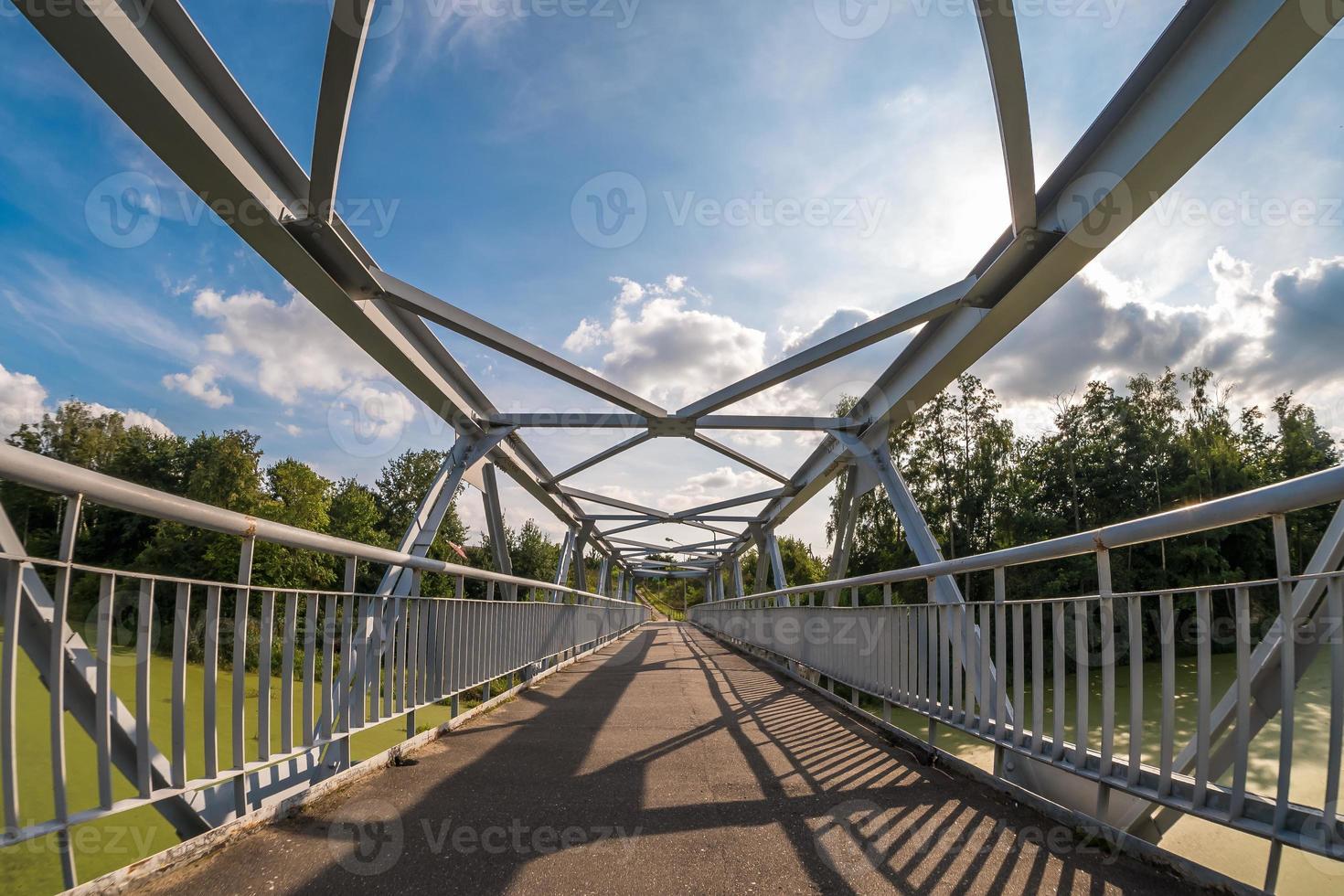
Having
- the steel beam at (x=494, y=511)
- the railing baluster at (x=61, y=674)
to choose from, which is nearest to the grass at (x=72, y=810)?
the railing baluster at (x=61, y=674)

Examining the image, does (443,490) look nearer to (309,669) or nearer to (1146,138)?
(309,669)

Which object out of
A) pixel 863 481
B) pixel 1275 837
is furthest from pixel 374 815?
pixel 863 481

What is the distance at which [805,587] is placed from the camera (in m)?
7.27

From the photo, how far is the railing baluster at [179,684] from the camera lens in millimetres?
2018

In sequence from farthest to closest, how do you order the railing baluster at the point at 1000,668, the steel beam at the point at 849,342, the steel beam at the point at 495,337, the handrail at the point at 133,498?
1. the steel beam at the point at 495,337
2. the steel beam at the point at 849,342
3. the railing baluster at the point at 1000,668
4. the handrail at the point at 133,498

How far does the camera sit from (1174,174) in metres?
3.62

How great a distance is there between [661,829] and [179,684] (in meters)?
1.61

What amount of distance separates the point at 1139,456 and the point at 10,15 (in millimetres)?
25395

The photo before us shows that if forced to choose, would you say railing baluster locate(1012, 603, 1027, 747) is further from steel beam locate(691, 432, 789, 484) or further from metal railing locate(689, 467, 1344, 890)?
steel beam locate(691, 432, 789, 484)

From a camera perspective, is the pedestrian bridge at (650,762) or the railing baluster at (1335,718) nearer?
the railing baluster at (1335,718)

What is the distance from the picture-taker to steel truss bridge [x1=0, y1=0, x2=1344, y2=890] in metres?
1.79

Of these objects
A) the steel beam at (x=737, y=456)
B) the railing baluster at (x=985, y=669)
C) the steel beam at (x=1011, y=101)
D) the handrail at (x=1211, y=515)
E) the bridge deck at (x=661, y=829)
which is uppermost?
the steel beam at (x=1011, y=101)

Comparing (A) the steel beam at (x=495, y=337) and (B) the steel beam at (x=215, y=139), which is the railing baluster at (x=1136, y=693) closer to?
(B) the steel beam at (x=215, y=139)

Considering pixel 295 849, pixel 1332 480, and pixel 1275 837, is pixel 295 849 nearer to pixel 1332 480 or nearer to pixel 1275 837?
pixel 1275 837
